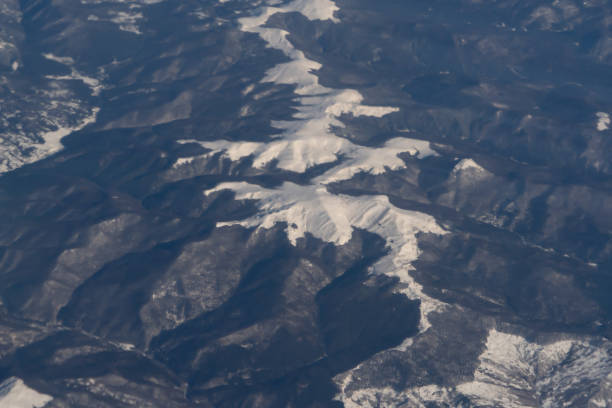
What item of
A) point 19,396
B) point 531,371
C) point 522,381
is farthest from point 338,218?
point 19,396

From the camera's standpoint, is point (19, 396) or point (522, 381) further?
point (522, 381)

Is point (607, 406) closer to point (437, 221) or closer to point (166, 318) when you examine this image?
point (437, 221)

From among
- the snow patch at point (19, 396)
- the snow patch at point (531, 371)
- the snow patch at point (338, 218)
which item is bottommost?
the snow patch at point (531, 371)

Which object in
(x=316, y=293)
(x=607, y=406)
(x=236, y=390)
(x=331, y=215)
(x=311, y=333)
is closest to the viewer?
(x=607, y=406)

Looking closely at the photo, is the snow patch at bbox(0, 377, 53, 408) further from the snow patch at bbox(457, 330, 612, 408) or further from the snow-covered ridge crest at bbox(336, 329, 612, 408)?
the snow patch at bbox(457, 330, 612, 408)

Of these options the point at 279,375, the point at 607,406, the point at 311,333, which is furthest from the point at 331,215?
the point at 607,406

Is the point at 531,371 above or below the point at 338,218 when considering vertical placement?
below

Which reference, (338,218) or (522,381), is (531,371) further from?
(338,218)

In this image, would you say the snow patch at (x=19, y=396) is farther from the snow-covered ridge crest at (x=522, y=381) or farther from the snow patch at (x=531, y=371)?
the snow patch at (x=531, y=371)

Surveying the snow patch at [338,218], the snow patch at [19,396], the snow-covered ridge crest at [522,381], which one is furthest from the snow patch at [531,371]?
the snow patch at [19,396]
